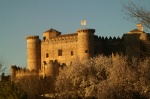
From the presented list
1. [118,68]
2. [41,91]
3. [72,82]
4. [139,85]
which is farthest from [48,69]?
[139,85]

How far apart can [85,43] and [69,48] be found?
451cm

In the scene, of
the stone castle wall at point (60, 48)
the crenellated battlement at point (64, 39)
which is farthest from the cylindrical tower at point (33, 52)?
the crenellated battlement at point (64, 39)

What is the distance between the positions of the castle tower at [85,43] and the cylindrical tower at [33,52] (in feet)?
31.6

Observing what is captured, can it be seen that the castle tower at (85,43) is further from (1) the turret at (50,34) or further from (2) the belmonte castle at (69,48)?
(1) the turret at (50,34)

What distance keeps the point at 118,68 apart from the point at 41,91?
10802 mm

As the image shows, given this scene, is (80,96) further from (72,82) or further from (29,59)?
(29,59)

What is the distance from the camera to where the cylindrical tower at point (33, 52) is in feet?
233

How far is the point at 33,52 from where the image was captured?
71188 mm

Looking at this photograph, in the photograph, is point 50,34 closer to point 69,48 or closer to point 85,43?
point 69,48

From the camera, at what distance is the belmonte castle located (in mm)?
61844

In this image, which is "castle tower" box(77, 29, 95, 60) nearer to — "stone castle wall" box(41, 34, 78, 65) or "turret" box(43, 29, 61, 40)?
"stone castle wall" box(41, 34, 78, 65)

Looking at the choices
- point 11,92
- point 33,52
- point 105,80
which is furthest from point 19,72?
point 11,92

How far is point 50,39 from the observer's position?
71.2m

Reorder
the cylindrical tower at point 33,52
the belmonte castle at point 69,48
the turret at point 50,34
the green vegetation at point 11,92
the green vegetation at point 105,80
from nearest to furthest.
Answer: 1. the green vegetation at point 11,92
2. the green vegetation at point 105,80
3. the belmonte castle at point 69,48
4. the cylindrical tower at point 33,52
5. the turret at point 50,34
